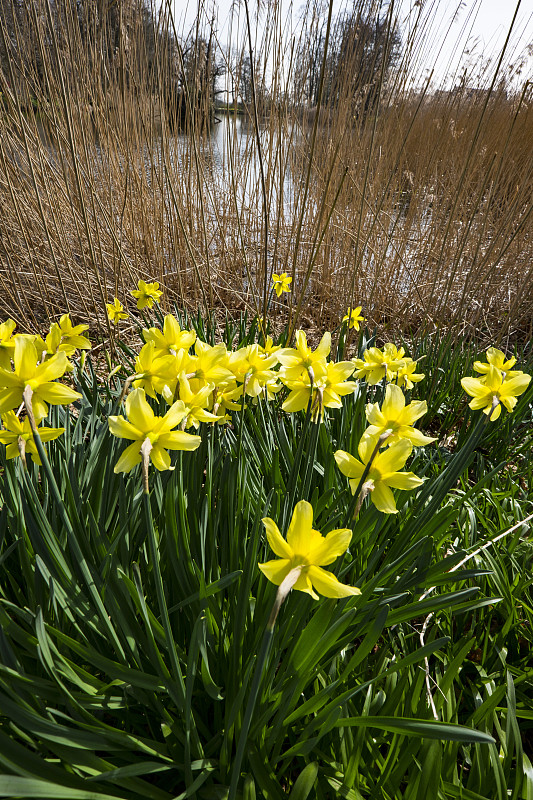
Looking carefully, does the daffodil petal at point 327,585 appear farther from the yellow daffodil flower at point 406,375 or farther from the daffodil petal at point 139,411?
the yellow daffodil flower at point 406,375

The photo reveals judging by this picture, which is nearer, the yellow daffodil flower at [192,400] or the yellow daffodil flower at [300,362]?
the yellow daffodil flower at [192,400]

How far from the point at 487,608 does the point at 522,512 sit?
0.42 metres

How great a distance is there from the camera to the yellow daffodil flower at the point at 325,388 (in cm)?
82

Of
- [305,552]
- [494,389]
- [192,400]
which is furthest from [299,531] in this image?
[494,389]

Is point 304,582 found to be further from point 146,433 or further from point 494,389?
point 494,389

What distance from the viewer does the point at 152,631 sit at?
698 mm

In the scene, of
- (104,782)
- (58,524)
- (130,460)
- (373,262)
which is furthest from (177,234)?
(104,782)

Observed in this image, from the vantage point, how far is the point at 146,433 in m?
0.61

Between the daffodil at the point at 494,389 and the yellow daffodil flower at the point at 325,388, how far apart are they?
219 mm

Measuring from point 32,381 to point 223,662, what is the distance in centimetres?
57

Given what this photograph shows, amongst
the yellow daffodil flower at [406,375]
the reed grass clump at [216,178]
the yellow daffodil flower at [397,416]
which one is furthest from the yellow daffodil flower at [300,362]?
the reed grass clump at [216,178]

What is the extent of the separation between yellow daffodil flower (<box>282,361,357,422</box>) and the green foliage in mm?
43

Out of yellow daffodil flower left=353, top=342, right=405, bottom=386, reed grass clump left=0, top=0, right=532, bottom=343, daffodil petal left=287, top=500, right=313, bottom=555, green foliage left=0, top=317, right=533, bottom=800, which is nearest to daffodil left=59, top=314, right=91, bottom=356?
green foliage left=0, top=317, right=533, bottom=800

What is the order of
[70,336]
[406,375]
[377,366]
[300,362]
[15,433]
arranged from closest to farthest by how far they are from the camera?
[15,433]
[300,362]
[70,336]
[377,366]
[406,375]
